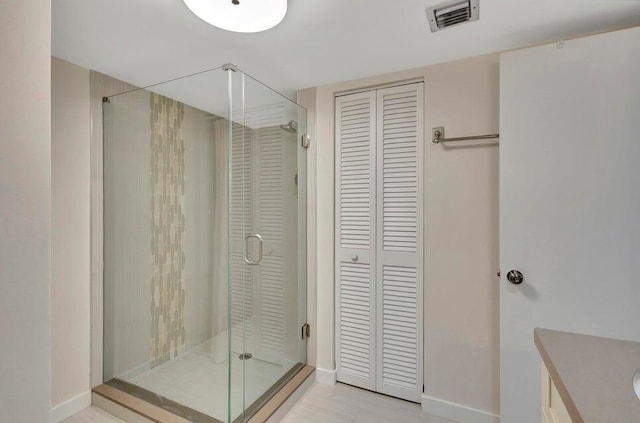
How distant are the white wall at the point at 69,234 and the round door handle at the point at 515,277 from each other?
8.21ft

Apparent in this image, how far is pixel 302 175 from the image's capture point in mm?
2279

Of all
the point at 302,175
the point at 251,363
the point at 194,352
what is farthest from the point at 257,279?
the point at 302,175

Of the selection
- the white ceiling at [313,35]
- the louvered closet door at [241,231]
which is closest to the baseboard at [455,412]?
the louvered closet door at [241,231]

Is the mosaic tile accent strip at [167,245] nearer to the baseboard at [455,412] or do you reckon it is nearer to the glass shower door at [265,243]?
the glass shower door at [265,243]

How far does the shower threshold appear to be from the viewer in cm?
174

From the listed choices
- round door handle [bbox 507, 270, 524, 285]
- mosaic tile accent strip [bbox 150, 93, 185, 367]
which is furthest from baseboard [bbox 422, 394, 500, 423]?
mosaic tile accent strip [bbox 150, 93, 185, 367]

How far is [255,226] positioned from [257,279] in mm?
355

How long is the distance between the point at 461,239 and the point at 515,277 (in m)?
0.35

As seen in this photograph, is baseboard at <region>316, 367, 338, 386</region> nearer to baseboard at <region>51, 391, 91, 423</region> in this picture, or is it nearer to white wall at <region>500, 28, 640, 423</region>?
white wall at <region>500, 28, 640, 423</region>

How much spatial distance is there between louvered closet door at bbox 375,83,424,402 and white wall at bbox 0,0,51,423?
5.53ft

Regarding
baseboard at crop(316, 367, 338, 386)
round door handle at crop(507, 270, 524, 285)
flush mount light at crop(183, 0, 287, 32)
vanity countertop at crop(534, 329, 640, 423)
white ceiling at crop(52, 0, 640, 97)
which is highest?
white ceiling at crop(52, 0, 640, 97)

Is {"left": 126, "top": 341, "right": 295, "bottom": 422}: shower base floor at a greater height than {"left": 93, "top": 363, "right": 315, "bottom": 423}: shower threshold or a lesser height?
greater

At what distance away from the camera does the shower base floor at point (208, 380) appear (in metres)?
1.76

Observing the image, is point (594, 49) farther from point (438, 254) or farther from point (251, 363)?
point (251, 363)
